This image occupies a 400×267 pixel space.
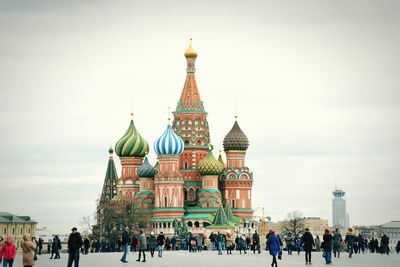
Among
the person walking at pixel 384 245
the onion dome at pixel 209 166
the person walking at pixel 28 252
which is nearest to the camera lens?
the person walking at pixel 28 252

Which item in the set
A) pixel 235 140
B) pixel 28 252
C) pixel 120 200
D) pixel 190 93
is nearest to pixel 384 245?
pixel 28 252

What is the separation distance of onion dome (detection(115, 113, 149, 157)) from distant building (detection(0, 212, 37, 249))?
789 inches

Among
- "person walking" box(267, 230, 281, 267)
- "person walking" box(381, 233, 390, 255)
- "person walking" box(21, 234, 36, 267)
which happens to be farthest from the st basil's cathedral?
"person walking" box(21, 234, 36, 267)

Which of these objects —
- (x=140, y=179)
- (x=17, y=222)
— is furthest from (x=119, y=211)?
(x=17, y=222)

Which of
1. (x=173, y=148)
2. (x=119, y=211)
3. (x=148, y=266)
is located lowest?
(x=148, y=266)

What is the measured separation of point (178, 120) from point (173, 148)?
755 cm

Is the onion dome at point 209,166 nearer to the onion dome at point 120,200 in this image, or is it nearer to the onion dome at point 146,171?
the onion dome at point 146,171

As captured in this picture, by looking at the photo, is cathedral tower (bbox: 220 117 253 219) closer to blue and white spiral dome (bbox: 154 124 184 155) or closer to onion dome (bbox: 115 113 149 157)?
blue and white spiral dome (bbox: 154 124 184 155)

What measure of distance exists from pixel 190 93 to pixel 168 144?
1006 cm

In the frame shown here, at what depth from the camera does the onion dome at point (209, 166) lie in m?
105

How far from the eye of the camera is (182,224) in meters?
103

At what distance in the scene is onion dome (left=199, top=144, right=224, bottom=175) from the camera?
10512cm

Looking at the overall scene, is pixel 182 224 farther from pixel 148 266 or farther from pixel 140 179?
pixel 148 266

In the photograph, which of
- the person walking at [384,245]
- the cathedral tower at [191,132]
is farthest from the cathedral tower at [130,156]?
the person walking at [384,245]
